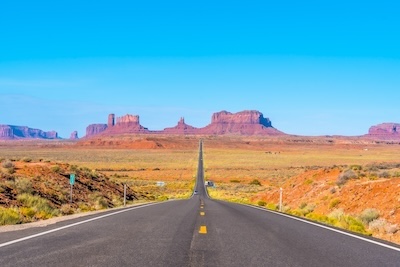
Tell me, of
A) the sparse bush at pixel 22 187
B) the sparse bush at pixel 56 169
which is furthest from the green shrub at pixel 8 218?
the sparse bush at pixel 56 169

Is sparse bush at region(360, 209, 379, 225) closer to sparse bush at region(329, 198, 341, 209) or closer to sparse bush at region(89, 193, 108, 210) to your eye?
sparse bush at region(329, 198, 341, 209)

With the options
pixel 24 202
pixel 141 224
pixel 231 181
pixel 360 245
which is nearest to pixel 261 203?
pixel 24 202

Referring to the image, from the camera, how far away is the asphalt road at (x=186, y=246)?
699cm

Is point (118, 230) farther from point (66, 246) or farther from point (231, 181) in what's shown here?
point (231, 181)

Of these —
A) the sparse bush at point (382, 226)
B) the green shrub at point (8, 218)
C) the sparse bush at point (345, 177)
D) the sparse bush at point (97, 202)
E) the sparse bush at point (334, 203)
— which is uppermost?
the sparse bush at point (345, 177)

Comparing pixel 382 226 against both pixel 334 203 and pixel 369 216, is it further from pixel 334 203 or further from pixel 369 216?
pixel 334 203

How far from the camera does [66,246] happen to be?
8180mm

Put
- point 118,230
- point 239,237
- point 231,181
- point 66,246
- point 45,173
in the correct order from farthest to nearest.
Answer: point 231,181 → point 45,173 → point 118,230 → point 239,237 → point 66,246

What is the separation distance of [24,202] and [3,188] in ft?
5.95

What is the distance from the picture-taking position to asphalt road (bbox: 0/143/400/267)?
22.9 feet

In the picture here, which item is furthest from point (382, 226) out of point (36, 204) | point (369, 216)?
point (36, 204)

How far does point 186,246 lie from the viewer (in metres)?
8.45

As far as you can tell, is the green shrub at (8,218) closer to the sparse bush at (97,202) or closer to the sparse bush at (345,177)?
the sparse bush at (97,202)

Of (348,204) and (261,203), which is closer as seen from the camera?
(348,204)
